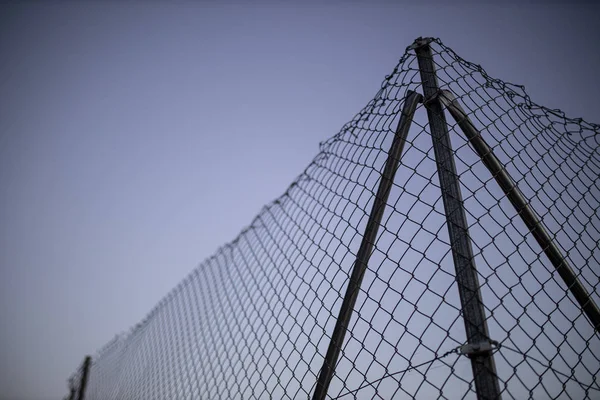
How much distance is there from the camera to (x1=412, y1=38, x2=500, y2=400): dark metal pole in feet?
2.99

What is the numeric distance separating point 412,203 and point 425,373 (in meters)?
0.52

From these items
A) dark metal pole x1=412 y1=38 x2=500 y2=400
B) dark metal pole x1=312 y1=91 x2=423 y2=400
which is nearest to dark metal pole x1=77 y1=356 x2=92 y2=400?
dark metal pole x1=312 y1=91 x2=423 y2=400

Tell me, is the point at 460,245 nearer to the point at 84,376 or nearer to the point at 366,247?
the point at 366,247

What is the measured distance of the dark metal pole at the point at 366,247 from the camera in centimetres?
124

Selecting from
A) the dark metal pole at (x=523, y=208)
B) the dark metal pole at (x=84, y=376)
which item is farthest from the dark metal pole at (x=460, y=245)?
the dark metal pole at (x=84, y=376)

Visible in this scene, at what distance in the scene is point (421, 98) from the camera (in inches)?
51.5

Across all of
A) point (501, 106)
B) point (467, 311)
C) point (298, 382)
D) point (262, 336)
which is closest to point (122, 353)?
point (262, 336)

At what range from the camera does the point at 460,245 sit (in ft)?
3.43

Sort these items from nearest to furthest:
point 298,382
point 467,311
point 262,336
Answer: point 467,311 → point 298,382 → point 262,336

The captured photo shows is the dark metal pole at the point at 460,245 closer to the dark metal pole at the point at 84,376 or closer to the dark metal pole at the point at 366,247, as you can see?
the dark metal pole at the point at 366,247

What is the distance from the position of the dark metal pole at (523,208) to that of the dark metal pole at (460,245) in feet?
0.18

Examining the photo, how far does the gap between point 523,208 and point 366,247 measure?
1.75 ft

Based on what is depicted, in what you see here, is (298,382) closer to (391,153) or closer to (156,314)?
(391,153)

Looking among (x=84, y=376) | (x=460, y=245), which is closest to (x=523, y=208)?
(x=460, y=245)
